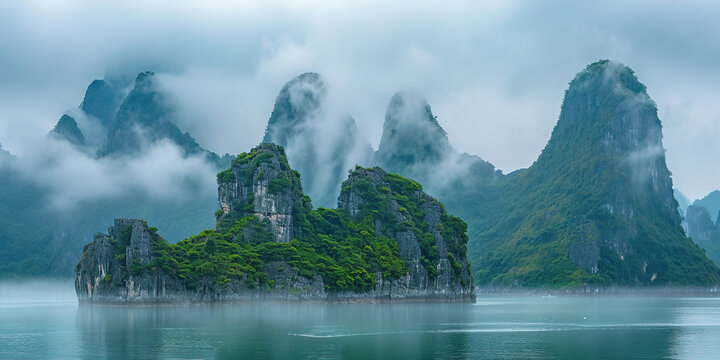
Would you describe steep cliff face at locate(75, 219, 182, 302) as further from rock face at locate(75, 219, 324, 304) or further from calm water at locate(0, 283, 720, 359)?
calm water at locate(0, 283, 720, 359)

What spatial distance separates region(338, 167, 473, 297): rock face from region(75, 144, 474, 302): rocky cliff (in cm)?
15

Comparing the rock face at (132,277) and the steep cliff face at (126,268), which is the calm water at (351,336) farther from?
the rock face at (132,277)

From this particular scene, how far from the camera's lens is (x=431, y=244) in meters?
127

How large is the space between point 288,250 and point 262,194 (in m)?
10.5

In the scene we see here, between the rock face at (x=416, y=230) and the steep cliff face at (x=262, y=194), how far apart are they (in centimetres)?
1198

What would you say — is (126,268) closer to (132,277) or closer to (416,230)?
(132,277)

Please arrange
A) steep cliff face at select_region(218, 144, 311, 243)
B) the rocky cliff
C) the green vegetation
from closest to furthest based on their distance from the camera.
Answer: the rocky cliff, the green vegetation, steep cliff face at select_region(218, 144, 311, 243)

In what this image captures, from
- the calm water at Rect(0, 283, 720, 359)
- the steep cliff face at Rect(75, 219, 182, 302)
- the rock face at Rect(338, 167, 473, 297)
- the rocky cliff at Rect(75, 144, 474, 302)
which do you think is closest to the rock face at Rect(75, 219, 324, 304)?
the steep cliff face at Rect(75, 219, 182, 302)

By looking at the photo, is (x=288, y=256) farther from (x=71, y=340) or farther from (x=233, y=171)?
(x=71, y=340)

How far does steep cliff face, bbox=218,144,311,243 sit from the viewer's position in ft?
385

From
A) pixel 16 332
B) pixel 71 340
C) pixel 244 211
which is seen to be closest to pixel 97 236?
pixel 244 211

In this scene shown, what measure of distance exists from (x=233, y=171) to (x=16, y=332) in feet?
191

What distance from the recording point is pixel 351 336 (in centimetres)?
5800

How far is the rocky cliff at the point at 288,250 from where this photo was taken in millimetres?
100625
